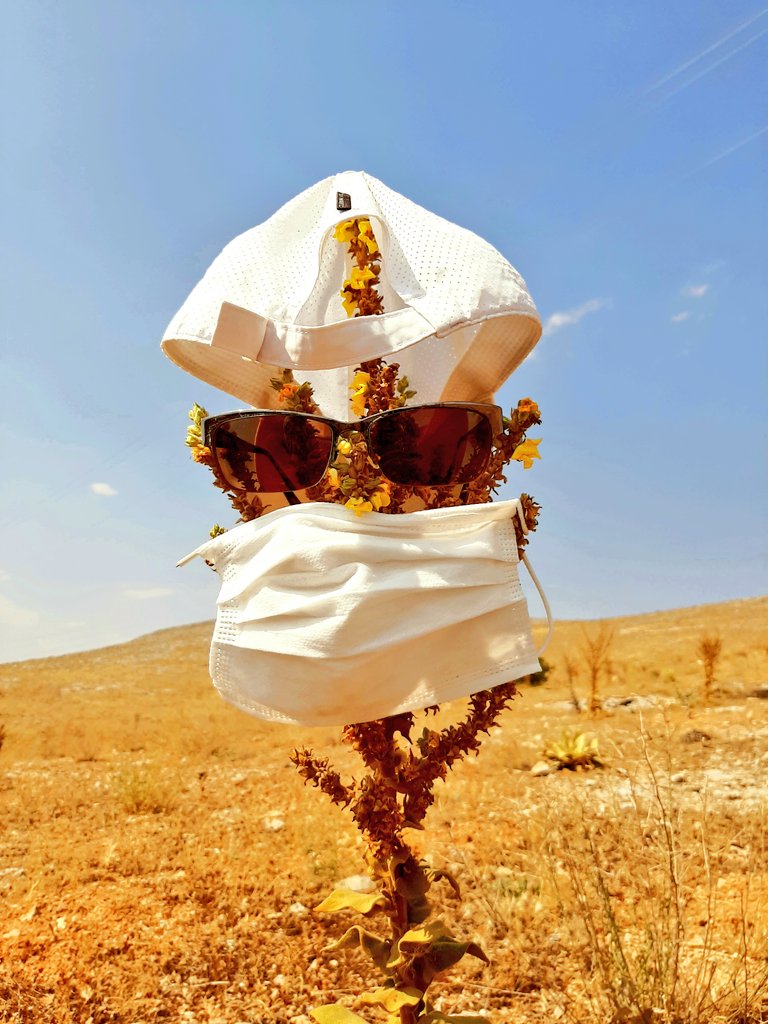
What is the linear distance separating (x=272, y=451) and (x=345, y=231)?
74 cm

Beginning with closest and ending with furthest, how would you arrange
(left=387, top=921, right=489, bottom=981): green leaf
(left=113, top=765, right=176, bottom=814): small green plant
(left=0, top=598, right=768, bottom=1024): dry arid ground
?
(left=387, top=921, right=489, bottom=981): green leaf, (left=0, top=598, right=768, bottom=1024): dry arid ground, (left=113, top=765, right=176, bottom=814): small green plant

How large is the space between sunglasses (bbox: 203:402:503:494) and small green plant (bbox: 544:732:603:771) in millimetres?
5632

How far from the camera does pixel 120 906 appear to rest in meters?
3.93

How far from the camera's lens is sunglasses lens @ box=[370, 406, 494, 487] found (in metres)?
2.03

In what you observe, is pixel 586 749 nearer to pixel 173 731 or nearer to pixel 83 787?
pixel 83 787

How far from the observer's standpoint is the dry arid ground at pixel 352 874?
3.09 meters

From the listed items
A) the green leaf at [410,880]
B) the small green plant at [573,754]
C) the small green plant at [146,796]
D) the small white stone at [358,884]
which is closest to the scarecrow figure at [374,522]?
the green leaf at [410,880]

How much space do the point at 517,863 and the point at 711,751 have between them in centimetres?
385

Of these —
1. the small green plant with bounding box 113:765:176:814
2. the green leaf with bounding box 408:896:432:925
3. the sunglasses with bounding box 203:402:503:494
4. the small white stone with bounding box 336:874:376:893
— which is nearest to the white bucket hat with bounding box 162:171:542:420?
the sunglasses with bounding box 203:402:503:494

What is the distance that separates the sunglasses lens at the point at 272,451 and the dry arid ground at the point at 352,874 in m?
1.82

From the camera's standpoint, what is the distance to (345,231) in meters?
2.18

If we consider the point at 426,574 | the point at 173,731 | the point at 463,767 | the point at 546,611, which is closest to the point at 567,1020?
the point at 546,611

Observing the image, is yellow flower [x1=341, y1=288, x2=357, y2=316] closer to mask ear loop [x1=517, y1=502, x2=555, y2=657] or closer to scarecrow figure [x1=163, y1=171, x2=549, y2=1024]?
scarecrow figure [x1=163, y1=171, x2=549, y2=1024]

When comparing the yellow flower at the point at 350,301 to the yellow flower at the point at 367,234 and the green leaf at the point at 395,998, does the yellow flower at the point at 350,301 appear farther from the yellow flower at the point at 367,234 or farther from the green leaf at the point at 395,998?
the green leaf at the point at 395,998
